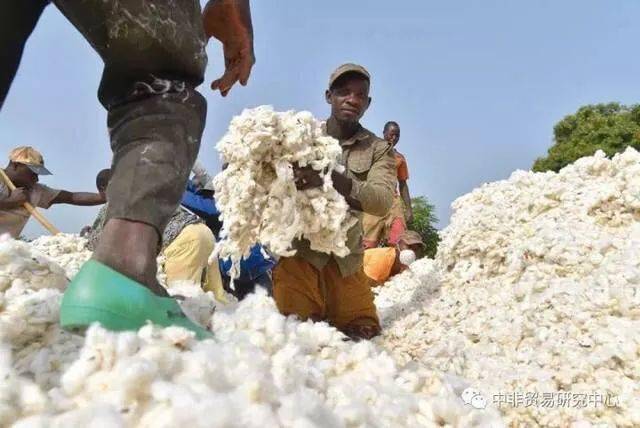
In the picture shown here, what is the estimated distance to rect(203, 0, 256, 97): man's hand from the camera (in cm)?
188

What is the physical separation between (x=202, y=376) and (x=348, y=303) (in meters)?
2.49

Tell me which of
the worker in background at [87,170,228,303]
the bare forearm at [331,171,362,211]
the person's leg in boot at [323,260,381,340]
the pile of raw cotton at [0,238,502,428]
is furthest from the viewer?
the worker in background at [87,170,228,303]

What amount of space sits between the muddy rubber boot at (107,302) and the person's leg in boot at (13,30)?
1.84 feet

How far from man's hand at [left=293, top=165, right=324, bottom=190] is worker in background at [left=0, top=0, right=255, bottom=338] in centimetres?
129

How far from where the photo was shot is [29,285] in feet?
5.55

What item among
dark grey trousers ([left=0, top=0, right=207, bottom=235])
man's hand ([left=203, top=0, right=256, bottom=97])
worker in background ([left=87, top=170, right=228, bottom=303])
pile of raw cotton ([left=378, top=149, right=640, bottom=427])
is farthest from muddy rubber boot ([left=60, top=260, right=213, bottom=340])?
worker in background ([left=87, top=170, right=228, bottom=303])

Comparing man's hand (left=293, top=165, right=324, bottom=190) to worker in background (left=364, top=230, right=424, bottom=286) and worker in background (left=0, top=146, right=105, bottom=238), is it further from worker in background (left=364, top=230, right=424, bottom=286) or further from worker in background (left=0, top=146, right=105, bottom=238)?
→ worker in background (left=0, top=146, right=105, bottom=238)

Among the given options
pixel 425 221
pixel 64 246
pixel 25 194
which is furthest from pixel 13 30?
pixel 425 221

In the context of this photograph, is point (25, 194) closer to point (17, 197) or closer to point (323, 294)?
point (17, 197)

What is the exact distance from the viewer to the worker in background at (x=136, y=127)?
126 centimetres

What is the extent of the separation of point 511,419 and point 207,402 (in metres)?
1.44

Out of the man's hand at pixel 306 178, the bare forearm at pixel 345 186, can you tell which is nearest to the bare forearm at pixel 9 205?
the bare forearm at pixel 345 186

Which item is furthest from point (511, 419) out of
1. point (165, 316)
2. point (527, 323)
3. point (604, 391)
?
point (165, 316)

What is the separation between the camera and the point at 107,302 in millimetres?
1223
